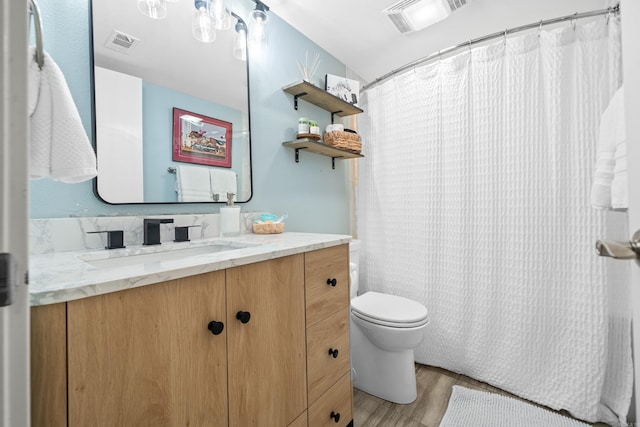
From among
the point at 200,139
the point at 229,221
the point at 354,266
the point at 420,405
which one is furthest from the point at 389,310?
the point at 200,139

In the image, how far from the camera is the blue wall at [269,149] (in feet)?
3.15

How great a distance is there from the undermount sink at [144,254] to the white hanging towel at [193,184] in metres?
0.26

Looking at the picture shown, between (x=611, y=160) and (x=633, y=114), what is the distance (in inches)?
33.9

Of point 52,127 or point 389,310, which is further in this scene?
point 389,310

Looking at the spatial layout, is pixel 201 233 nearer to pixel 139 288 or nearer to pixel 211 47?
pixel 139 288

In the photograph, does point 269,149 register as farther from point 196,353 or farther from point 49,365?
point 49,365

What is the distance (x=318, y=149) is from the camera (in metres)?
1.94

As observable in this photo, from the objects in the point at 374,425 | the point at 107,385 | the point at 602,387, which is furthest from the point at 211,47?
the point at 602,387

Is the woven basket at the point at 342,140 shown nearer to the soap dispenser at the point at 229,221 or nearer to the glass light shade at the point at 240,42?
the glass light shade at the point at 240,42

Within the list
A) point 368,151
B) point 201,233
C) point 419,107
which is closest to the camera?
point 201,233

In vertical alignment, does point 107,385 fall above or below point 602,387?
above

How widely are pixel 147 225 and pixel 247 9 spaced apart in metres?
1.32

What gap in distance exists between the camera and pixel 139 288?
0.62 meters

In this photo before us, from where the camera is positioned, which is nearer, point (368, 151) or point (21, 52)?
point (21, 52)
